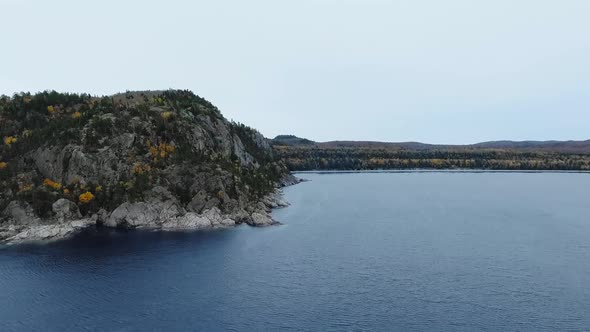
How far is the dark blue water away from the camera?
55.2m

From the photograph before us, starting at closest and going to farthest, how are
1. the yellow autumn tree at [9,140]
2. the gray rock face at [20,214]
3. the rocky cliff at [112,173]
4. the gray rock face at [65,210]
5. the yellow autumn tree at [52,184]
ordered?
the gray rock face at [20,214] < the gray rock face at [65,210] < the rocky cliff at [112,173] < the yellow autumn tree at [52,184] < the yellow autumn tree at [9,140]

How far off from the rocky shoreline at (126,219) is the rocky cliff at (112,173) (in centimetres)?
23

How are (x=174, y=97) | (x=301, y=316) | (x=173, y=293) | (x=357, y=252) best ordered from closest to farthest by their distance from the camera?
(x=301, y=316) → (x=173, y=293) → (x=357, y=252) → (x=174, y=97)

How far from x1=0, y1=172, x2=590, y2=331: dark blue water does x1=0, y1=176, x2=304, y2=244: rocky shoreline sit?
578 cm

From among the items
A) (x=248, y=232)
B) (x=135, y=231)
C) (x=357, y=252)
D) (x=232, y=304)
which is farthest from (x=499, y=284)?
(x=135, y=231)

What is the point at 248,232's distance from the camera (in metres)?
103

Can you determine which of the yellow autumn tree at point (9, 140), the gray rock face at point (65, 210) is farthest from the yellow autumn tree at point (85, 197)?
the yellow autumn tree at point (9, 140)

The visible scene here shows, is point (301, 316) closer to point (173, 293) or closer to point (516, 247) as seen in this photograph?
point (173, 293)

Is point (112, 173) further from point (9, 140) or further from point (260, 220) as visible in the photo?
point (260, 220)

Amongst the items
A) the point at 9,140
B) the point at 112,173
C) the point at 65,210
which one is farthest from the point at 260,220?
the point at 9,140

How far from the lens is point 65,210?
103438 millimetres

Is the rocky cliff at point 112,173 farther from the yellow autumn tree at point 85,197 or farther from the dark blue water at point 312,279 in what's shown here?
the dark blue water at point 312,279

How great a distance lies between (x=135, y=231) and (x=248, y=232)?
25876 mm

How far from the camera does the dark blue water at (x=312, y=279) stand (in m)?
55.2
